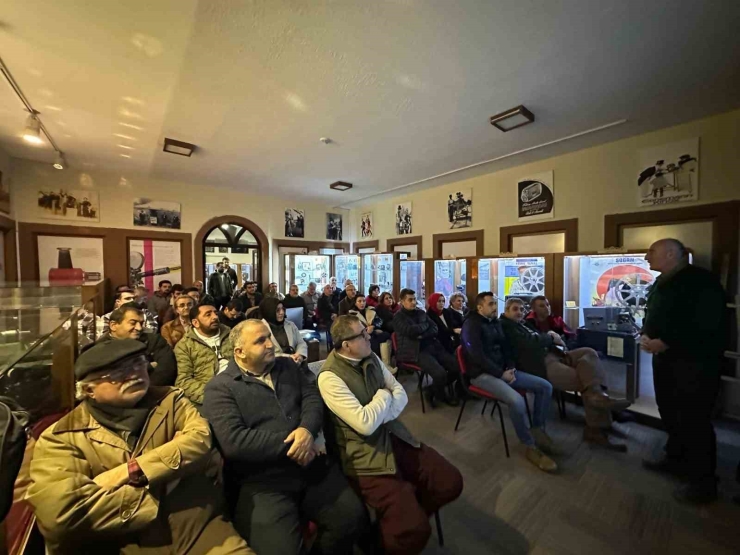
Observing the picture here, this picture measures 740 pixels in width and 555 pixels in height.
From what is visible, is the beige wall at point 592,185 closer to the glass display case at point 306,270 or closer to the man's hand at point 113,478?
the glass display case at point 306,270

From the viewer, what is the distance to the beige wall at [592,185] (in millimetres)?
3145

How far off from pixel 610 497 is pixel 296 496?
7.00 ft

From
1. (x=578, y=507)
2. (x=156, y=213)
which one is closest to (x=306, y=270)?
(x=156, y=213)

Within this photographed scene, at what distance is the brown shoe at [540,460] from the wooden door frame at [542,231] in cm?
291

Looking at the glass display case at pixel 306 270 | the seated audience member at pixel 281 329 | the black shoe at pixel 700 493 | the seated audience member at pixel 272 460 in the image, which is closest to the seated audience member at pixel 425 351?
the seated audience member at pixel 281 329

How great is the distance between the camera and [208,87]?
8.70ft

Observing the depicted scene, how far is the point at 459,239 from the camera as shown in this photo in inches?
223

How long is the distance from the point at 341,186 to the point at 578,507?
5.45 meters

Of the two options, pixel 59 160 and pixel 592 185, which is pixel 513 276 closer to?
pixel 592 185

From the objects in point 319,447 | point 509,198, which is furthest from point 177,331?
point 509,198

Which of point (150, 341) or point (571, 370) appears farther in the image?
point (571, 370)

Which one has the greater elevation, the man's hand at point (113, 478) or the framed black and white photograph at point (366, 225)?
the framed black and white photograph at point (366, 225)

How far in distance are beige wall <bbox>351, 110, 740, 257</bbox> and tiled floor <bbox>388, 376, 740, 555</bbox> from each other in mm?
2515

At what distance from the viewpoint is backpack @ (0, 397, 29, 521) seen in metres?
0.71
